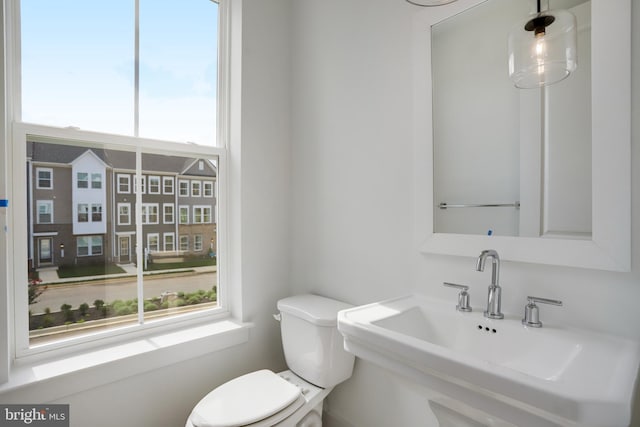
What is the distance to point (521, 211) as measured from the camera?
1.10 m

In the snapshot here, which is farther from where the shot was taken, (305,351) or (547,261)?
(305,351)

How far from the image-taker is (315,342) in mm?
1496

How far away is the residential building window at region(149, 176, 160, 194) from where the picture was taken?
165 centimetres

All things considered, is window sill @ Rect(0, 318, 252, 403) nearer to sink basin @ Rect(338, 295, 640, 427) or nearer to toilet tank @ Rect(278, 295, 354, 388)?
toilet tank @ Rect(278, 295, 354, 388)

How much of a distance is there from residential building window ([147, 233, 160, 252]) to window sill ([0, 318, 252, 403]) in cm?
43

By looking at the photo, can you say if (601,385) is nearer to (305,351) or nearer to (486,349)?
(486,349)

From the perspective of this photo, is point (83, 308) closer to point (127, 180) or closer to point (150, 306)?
point (150, 306)

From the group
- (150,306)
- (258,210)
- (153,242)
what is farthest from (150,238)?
(258,210)

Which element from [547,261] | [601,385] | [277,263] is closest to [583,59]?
[547,261]

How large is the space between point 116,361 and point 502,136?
5.76 feet

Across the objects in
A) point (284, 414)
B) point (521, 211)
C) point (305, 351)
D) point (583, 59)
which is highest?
point (583, 59)

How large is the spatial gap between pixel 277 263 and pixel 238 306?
33cm

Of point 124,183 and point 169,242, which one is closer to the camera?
point 124,183

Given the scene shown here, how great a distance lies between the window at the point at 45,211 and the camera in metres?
1.35
